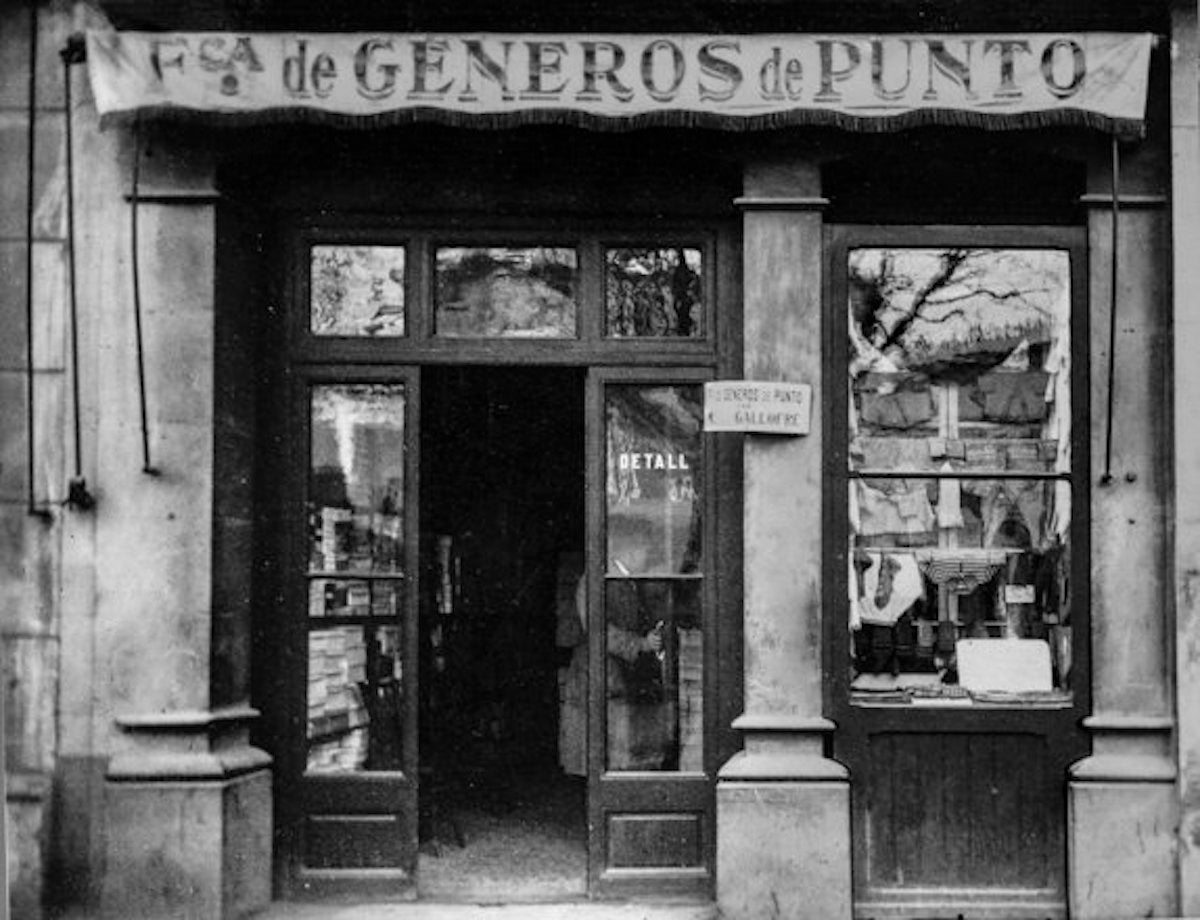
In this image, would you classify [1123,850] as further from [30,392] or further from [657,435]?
[30,392]

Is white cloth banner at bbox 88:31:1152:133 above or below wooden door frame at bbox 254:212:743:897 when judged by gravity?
above

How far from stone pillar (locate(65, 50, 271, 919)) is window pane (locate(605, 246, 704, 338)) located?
2.08 meters

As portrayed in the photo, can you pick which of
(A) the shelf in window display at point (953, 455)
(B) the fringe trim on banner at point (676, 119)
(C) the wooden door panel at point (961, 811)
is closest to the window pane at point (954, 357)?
(A) the shelf in window display at point (953, 455)

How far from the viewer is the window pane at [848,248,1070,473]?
268 inches

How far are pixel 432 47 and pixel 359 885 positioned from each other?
430 cm

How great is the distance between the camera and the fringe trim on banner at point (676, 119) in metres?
6.32

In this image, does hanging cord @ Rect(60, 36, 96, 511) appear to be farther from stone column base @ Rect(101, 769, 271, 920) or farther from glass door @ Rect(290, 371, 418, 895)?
stone column base @ Rect(101, 769, 271, 920)

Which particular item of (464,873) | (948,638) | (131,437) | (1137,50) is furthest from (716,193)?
(464,873)

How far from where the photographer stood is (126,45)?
634cm

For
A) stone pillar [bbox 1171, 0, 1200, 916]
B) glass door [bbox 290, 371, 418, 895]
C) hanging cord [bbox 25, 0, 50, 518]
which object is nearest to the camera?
stone pillar [bbox 1171, 0, 1200, 916]

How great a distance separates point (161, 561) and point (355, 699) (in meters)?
1.26

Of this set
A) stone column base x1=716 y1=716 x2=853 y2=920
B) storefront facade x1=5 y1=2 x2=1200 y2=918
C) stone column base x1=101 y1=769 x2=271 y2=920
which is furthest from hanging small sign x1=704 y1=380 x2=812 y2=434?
stone column base x1=101 y1=769 x2=271 y2=920

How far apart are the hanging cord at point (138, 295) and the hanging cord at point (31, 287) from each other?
1.66ft

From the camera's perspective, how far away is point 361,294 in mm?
7012
